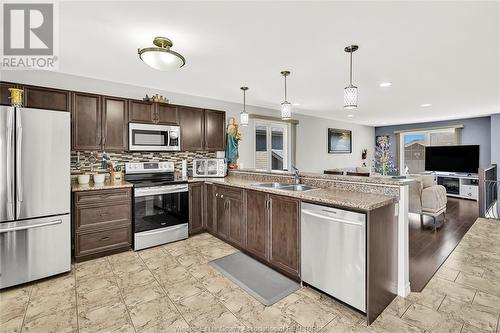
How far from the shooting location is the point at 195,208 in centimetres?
382

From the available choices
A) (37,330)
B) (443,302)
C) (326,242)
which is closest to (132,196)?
(37,330)

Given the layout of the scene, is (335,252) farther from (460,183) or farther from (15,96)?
(460,183)

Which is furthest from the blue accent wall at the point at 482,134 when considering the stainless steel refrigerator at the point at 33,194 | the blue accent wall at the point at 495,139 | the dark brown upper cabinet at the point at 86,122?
the stainless steel refrigerator at the point at 33,194

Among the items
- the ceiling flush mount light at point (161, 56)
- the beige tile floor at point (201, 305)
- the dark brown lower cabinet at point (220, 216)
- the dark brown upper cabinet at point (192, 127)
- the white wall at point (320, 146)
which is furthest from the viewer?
the white wall at point (320, 146)

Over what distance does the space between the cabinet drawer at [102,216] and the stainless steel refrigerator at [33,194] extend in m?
0.24

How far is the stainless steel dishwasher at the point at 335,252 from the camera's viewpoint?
1896mm

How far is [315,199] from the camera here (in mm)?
2182

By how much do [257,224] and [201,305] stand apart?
1.07 m

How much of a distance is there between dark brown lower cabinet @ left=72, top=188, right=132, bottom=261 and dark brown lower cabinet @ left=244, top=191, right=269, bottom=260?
1.61 meters

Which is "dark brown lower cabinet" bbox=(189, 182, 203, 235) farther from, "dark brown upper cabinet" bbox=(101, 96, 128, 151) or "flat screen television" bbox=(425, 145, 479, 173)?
"flat screen television" bbox=(425, 145, 479, 173)

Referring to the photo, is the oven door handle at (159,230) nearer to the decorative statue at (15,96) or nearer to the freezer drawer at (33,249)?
the freezer drawer at (33,249)

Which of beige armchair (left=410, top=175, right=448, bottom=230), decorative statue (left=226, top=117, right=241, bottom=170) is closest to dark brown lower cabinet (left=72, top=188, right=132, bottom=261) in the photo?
decorative statue (left=226, top=117, right=241, bottom=170)

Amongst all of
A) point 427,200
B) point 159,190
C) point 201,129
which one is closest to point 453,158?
point 427,200

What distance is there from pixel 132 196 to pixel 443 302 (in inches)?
141
